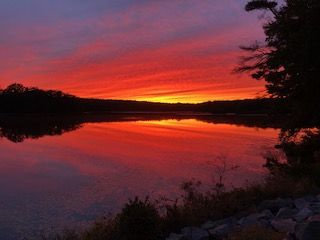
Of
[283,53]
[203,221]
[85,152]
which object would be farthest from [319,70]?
[85,152]

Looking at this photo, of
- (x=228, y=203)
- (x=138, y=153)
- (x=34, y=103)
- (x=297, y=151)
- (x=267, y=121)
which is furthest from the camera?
(x=34, y=103)

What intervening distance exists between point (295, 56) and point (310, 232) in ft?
41.5

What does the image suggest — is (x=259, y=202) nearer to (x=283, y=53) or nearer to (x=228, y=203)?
(x=228, y=203)

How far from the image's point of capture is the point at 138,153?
113 ft

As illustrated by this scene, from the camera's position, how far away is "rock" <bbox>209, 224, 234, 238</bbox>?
33.2 ft

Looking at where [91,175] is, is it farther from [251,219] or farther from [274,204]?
[251,219]

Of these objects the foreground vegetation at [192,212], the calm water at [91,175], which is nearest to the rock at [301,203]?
the foreground vegetation at [192,212]

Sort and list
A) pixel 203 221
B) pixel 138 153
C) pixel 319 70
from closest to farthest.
A: 1. pixel 203 221
2. pixel 319 70
3. pixel 138 153

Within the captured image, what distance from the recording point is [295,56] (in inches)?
741

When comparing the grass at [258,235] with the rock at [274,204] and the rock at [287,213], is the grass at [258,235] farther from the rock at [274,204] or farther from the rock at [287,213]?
the rock at [274,204]

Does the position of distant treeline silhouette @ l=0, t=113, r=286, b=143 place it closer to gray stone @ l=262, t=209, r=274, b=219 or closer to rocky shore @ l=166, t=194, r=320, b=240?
rocky shore @ l=166, t=194, r=320, b=240

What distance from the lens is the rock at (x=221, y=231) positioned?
33.2ft

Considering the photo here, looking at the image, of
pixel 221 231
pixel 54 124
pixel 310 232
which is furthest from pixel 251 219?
pixel 54 124

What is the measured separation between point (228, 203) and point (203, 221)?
3.67ft
